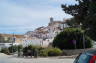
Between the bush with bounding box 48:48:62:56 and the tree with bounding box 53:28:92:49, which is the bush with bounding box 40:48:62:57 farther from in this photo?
the tree with bounding box 53:28:92:49

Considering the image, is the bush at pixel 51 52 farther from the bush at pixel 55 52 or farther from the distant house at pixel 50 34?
the distant house at pixel 50 34

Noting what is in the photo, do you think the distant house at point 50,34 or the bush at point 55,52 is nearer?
the bush at point 55,52

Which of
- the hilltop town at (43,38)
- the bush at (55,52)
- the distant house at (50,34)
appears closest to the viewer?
the bush at (55,52)

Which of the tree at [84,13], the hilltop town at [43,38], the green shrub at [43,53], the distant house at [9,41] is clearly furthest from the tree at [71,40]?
the tree at [84,13]

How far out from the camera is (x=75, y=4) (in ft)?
46.3

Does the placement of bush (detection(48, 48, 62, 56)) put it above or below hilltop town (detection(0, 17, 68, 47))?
below

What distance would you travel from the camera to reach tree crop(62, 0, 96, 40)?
12.8m

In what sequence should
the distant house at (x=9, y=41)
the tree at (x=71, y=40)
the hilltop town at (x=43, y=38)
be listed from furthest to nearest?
the distant house at (x=9, y=41), the hilltop town at (x=43, y=38), the tree at (x=71, y=40)

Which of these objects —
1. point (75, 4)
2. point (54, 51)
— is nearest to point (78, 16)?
point (75, 4)

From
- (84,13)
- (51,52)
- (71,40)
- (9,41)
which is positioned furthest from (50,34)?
(84,13)

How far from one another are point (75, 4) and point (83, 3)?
42cm

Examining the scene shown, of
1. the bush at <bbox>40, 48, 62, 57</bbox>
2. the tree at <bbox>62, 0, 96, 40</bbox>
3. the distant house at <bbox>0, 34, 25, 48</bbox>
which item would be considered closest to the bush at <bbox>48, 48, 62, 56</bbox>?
the bush at <bbox>40, 48, 62, 57</bbox>

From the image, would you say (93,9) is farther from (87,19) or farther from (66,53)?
(66,53)

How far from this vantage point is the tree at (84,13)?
42.1 ft
